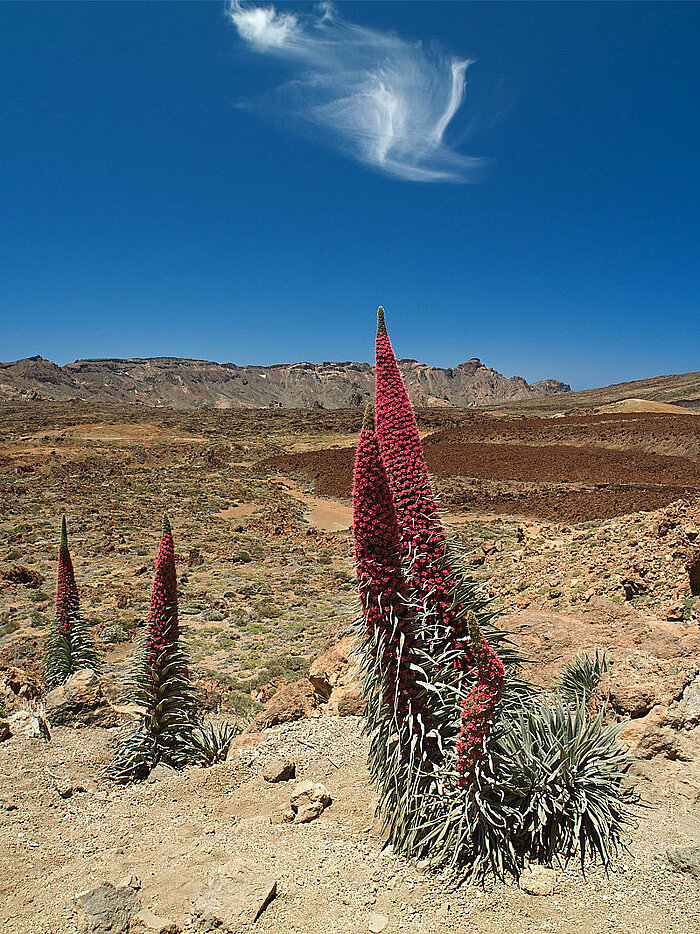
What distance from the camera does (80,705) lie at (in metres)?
5.41

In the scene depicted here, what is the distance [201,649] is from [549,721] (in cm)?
842

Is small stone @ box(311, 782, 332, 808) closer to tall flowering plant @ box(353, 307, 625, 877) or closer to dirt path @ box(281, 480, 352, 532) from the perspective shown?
tall flowering plant @ box(353, 307, 625, 877)

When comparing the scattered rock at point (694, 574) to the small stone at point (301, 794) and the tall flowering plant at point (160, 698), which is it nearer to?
the small stone at point (301, 794)

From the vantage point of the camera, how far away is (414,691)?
3.01 m

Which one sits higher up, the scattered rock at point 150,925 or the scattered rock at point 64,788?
the scattered rock at point 150,925

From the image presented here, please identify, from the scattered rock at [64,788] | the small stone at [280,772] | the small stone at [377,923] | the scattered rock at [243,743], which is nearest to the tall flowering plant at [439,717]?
the small stone at [377,923]

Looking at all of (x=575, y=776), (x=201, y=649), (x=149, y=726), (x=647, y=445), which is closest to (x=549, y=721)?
(x=575, y=776)

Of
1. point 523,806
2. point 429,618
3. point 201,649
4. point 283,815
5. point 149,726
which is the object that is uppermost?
point 429,618

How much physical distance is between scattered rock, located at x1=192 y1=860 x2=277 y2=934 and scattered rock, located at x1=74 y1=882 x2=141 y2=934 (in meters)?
0.35

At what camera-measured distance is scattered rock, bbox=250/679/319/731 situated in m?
5.40

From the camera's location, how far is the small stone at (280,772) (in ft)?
14.2

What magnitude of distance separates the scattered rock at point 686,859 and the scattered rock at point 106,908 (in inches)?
115

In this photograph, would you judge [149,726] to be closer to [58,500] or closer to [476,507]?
[476,507]

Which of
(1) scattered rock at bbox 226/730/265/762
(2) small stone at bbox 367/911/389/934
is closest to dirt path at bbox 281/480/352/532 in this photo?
(1) scattered rock at bbox 226/730/265/762
